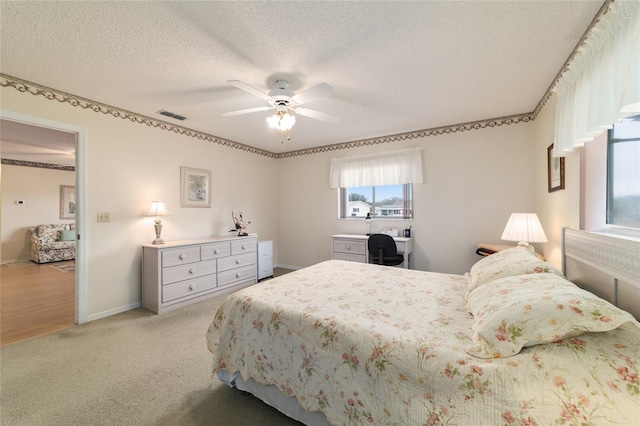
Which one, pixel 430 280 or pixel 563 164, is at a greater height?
pixel 563 164

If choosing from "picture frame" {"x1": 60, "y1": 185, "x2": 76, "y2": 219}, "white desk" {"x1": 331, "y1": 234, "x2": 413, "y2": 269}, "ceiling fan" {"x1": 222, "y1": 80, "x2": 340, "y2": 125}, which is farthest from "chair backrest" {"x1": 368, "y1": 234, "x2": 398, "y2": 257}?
"picture frame" {"x1": 60, "y1": 185, "x2": 76, "y2": 219}

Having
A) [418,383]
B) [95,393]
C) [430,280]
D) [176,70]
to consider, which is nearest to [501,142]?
[430,280]

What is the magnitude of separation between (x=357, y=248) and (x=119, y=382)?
10.3 feet

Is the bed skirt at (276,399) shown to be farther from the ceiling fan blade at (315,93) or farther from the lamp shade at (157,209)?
the lamp shade at (157,209)

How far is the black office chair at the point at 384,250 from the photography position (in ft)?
11.6

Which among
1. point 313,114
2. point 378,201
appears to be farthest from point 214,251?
point 378,201

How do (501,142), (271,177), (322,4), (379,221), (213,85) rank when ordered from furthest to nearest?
(271,177) < (379,221) < (501,142) < (213,85) < (322,4)

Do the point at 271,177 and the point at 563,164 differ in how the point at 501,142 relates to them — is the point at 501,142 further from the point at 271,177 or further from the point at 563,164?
the point at 271,177

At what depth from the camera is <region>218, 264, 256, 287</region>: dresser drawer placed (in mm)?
3771

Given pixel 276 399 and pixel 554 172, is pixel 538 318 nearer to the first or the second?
pixel 276 399

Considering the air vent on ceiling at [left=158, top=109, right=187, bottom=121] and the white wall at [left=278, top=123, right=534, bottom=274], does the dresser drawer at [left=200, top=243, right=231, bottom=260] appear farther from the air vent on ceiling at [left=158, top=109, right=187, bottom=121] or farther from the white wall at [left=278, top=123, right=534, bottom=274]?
the white wall at [left=278, top=123, right=534, bottom=274]

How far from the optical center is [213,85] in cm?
249

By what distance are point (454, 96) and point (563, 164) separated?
1204 mm

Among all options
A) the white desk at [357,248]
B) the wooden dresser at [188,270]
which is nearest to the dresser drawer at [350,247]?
the white desk at [357,248]
